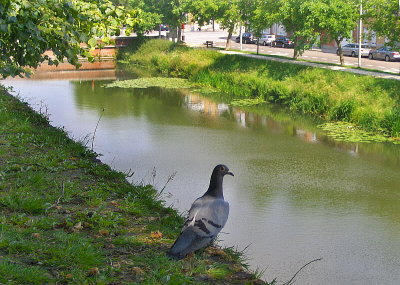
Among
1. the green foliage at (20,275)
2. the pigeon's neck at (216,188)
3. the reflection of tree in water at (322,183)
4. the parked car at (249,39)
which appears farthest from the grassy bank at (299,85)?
the parked car at (249,39)

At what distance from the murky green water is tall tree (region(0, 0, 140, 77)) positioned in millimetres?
4872

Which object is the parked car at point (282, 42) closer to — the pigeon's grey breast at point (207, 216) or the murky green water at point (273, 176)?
the murky green water at point (273, 176)

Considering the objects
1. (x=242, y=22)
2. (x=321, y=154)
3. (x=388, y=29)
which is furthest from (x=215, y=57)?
(x=321, y=154)

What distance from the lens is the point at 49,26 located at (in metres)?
7.30

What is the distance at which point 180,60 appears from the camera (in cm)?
4312

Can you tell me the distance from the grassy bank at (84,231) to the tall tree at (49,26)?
2147 mm

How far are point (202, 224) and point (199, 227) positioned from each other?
0.07m

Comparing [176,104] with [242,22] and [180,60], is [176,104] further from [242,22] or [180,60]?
[242,22]

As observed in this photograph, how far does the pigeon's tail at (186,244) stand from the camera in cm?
705

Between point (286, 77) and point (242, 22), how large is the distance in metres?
17.7

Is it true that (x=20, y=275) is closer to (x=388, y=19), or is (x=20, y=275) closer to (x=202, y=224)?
(x=202, y=224)

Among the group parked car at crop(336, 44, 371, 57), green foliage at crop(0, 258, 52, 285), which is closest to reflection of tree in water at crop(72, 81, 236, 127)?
parked car at crop(336, 44, 371, 57)

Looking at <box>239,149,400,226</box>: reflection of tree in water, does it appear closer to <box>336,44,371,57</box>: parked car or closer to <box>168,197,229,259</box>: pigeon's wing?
<box>168,197,229,259</box>: pigeon's wing

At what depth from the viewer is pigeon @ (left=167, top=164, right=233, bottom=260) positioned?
23.2 ft
